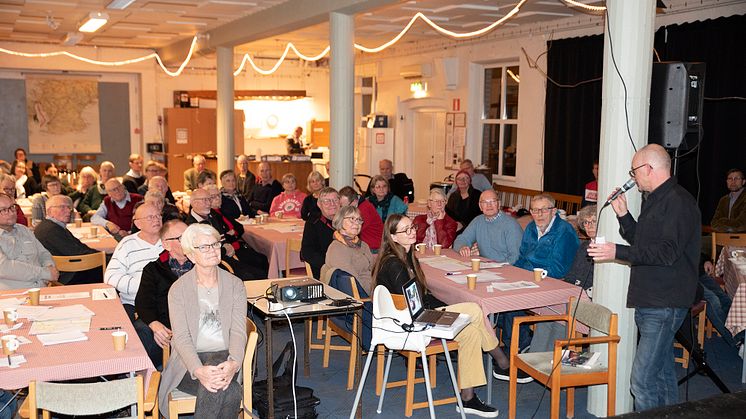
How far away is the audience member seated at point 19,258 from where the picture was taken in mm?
5031

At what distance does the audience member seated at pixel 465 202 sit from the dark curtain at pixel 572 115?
Result: 1939 millimetres

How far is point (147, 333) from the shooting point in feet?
14.8

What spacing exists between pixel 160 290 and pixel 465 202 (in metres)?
5.31

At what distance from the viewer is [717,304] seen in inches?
225

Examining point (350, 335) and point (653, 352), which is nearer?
point (653, 352)

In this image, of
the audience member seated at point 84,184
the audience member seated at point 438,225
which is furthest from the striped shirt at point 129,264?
the audience member seated at point 84,184

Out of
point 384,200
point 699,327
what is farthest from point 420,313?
point 384,200

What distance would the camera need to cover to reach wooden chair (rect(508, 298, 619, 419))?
3984 millimetres

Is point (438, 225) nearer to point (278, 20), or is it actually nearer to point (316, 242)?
point (316, 242)

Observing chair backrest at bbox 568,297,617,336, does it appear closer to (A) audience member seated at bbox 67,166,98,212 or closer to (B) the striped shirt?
(B) the striped shirt

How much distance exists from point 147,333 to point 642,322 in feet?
9.96

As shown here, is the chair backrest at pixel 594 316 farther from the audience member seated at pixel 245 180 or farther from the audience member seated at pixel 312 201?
the audience member seated at pixel 245 180

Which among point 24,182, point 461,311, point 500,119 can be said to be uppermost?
point 500,119

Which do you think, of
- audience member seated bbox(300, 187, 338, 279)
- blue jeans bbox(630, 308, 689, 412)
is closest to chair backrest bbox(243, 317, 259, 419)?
blue jeans bbox(630, 308, 689, 412)
